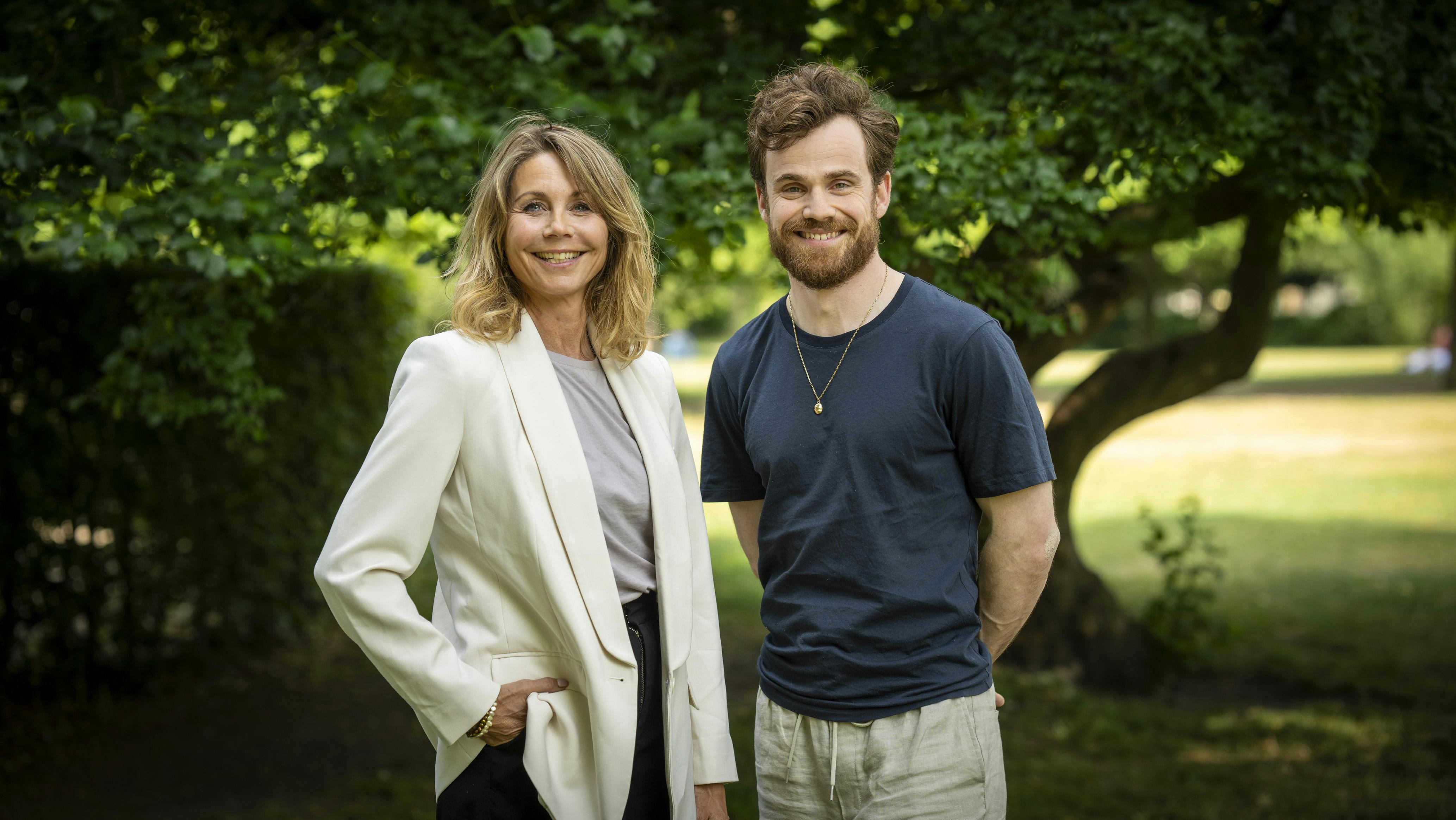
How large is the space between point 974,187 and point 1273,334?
48.3 meters

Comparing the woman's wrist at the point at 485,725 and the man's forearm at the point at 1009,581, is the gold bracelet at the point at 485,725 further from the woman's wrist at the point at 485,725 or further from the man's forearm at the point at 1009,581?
the man's forearm at the point at 1009,581

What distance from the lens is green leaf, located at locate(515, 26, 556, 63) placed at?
370 cm

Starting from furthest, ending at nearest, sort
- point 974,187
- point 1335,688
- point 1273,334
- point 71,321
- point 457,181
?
point 1273,334
point 1335,688
point 71,321
point 457,181
point 974,187

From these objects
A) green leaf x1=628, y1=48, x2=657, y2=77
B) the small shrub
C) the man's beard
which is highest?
green leaf x1=628, y1=48, x2=657, y2=77

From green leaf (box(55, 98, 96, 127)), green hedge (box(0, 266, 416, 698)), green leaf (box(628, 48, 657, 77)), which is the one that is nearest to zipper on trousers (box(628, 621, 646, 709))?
green leaf (box(628, 48, 657, 77))

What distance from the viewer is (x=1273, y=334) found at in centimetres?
4644

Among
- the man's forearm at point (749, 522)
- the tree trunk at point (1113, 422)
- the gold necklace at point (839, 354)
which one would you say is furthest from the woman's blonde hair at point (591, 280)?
the tree trunk at point (1113, 422)

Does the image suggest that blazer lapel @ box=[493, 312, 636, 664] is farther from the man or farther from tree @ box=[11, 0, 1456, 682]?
tree @ box=[11, 0, 1456, 682]

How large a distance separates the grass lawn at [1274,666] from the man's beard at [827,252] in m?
3.03

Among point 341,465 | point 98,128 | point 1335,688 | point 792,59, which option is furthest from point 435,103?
point 1335,688

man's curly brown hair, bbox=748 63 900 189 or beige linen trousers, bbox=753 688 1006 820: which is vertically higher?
man's curly brown hair, bbox=748 63 900 189

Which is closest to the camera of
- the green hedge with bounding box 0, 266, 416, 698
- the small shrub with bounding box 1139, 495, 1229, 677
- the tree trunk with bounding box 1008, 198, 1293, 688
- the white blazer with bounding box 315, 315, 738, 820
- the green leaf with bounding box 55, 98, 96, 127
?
the white blazer with bounding box 315, 315, 738, 820

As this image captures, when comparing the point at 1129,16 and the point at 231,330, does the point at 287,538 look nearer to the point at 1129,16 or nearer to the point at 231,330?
the point at 231,330

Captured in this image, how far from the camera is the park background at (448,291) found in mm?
3629
